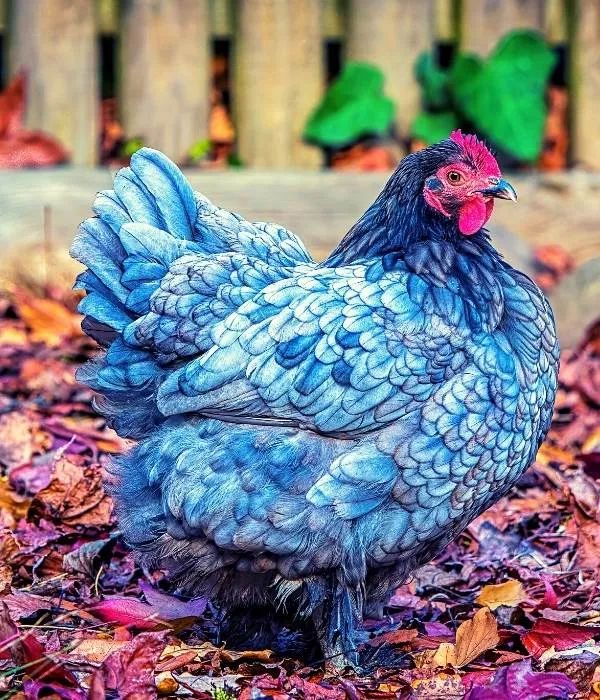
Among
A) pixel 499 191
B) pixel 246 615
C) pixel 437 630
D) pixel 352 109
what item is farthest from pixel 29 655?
pixel 352 109

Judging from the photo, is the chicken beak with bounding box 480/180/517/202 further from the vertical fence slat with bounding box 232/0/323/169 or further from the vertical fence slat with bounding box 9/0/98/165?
the vertical fence slat with bounding box 9/0/98/165

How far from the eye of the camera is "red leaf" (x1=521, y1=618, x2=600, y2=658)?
10.7 feet

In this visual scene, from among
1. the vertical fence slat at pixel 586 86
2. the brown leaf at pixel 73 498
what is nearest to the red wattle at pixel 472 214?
the brown leaf at pixel 73 498

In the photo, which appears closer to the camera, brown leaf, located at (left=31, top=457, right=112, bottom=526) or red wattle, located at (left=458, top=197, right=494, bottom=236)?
red wattle, located at (left=458, top=197, right=494, bottom=236)

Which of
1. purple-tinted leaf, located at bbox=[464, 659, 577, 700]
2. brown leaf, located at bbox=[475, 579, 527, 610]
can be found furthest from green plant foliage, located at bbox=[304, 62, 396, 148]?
purple-tinted leaf, located at bbox=[464, 659, 577, 700]

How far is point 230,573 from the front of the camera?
3285 millimetres

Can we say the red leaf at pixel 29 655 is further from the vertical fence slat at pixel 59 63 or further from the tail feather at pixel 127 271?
the vertical fence slat at pixel 59 63

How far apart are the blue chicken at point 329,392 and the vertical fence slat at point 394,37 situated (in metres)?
3.09

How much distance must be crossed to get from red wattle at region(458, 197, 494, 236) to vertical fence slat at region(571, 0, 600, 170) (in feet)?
11.2

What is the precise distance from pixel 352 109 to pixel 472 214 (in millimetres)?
2979

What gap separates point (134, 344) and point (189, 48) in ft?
10.4

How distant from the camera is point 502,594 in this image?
370 cm

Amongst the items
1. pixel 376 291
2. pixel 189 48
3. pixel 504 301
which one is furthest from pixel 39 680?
pixel 189 48

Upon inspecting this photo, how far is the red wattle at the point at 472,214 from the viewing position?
332cm
